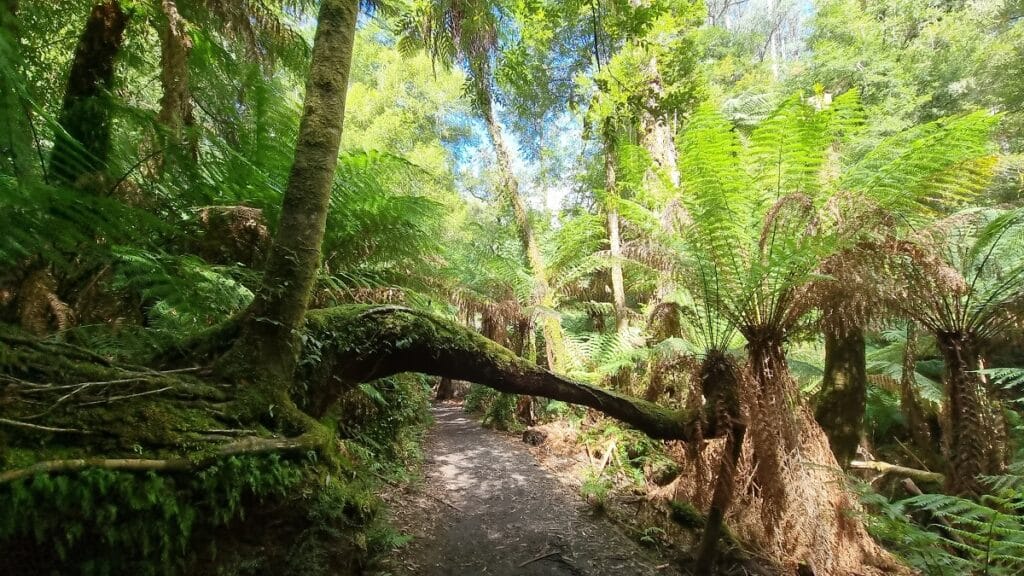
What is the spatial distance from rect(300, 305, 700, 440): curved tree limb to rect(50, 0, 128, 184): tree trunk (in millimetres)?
1347

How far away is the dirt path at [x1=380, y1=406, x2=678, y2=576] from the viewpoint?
8.41 feet

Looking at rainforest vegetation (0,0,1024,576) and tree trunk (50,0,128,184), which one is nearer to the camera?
rainforest vegetation (0,0,1024,576)

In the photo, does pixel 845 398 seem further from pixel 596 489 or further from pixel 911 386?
pixel 596 489

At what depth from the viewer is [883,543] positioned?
2889mm

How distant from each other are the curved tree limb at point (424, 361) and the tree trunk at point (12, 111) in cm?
105

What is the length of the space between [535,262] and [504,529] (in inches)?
196

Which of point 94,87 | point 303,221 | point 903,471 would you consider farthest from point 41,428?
point 903,471

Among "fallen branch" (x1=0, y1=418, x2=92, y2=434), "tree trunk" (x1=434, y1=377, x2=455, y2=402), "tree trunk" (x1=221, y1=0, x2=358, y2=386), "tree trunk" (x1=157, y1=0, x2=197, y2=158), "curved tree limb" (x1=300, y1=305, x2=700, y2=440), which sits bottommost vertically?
"tree trunk" (x1=434, y1=377, x2=455, y2=402)

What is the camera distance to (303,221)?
1.78 meters

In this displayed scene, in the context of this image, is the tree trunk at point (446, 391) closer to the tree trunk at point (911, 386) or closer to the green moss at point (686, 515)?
the green moss at point (686, 515)

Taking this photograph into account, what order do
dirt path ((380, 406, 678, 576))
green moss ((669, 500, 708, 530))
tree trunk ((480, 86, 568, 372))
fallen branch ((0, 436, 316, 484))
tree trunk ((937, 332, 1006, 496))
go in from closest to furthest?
fallen branch ((0, 436, 316, 484)) < dirt path ((380, 406, 678, 576)) < tree trunk ((937, 332, 1006, 496)) < green moss ((669, 500, 708, 530)) < tree trunk ((480, 86, 568, 372))

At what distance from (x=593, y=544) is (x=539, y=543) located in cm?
42

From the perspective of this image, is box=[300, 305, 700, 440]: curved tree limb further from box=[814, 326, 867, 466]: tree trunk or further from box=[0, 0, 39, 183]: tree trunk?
box=[814, 326, 867, 466]: tree trunk

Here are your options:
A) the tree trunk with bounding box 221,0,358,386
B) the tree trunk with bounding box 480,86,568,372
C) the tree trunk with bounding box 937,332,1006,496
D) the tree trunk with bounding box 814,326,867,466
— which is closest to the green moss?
the tree trunk with bounding box 814,326,867,466
